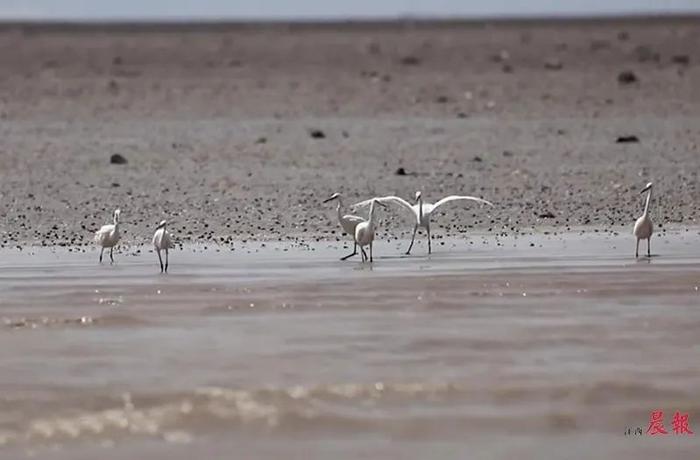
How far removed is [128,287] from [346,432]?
4.91 meters

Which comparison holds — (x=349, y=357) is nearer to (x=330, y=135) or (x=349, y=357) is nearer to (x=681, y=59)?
(x=330, y=135)

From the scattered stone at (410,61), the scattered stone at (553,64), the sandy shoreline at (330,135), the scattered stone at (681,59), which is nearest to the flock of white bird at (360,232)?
the sandy shoreline at (330,135)

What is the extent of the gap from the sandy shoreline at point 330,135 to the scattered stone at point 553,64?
0.71 ft

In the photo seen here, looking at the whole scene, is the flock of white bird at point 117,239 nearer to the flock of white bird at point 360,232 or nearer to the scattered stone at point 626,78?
the flock of white bird at point 360,232

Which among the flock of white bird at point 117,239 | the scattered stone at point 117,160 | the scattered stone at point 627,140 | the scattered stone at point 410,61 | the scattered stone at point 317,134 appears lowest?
the flock of white bird at point 117,239

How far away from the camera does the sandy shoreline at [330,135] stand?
16.9 meters

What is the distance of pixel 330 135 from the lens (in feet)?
75.9

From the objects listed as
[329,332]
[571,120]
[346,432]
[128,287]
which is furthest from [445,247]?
[571,120]

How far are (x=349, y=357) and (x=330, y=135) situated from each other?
13.6 metres

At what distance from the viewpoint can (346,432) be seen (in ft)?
26.3

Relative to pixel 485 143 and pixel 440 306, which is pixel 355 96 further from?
pixel 440 306

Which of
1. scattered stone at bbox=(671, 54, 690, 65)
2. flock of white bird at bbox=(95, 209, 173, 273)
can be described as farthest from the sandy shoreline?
flock of white bird at bbox=(95, 209, 173, 273)

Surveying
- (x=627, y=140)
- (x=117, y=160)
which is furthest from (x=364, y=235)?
(x=627, y=140)

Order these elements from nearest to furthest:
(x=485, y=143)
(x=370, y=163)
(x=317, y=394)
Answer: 1. (x=317, y=394)
2. (x=370, y=163)
3. (x=485, y=143)
